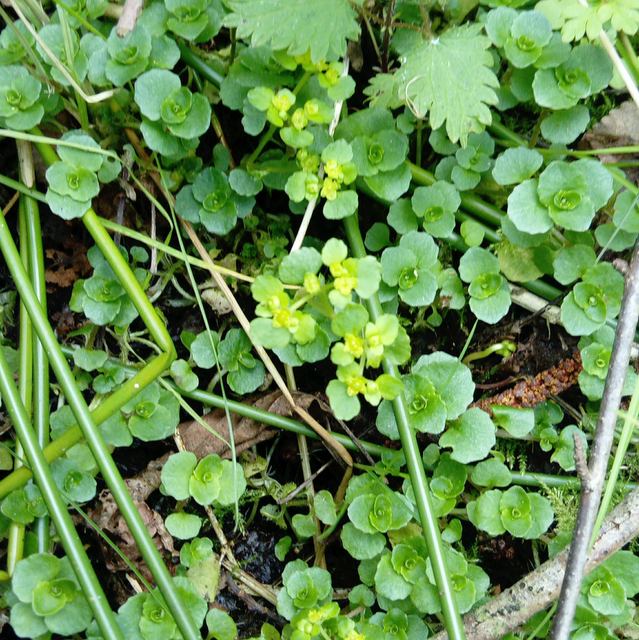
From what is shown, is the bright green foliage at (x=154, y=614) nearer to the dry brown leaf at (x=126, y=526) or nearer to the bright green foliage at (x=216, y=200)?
the dry brown leaf at (x=126, y=526)

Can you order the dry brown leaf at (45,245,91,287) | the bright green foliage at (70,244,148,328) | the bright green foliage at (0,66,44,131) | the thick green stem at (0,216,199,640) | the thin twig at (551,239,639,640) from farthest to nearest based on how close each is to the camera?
the dry brown leaf at (45,245,91,287), the bright green foliage at (70,244,148,328), the bright green foliage at (0,66,44,131), the thick green stem at (0,216,199,640), the thin twig at (551,239,639,640)

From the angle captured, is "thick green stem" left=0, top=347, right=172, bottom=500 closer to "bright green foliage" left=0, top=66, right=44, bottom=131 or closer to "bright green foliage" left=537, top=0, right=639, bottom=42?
"bright green foliage" left=0, top=66, right=44, bottom=131

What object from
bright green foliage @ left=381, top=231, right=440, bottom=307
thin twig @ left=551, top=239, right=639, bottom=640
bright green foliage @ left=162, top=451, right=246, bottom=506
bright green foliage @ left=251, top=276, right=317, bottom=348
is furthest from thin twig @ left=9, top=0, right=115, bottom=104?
thin twig @ left=551, top=239, right=639, bottom=640

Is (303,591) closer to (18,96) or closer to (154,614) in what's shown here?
(154,614)

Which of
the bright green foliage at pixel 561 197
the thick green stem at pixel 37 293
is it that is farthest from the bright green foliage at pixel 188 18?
the bright green foliage at pixel 561 197

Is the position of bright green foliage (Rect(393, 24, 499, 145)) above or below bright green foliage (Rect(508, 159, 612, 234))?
above

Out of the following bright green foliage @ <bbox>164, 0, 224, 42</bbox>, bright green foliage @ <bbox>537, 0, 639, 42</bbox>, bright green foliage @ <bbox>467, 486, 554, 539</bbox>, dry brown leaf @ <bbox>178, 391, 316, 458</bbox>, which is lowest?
bright green foliage @ <bbox>467, 486, 554, 539</bbox>
